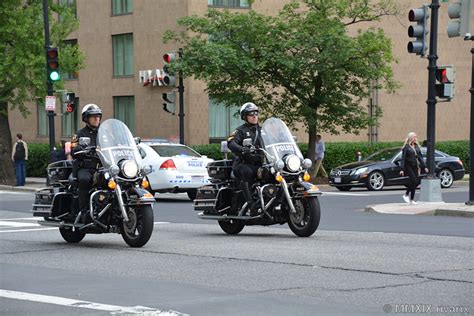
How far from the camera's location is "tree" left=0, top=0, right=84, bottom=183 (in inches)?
1377

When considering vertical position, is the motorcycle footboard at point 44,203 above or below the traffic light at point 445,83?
below

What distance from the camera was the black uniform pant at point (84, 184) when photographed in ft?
47.0

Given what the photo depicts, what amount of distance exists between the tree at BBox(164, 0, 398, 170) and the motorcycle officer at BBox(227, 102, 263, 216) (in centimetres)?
1782

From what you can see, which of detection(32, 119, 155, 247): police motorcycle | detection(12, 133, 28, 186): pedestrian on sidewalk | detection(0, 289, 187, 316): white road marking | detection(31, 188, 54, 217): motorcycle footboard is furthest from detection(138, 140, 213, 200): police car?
detection(0, 289, 187, 316): white road marking

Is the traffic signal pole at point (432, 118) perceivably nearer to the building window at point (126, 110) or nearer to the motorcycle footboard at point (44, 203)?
the motorcycle footboard at point (44, 203)

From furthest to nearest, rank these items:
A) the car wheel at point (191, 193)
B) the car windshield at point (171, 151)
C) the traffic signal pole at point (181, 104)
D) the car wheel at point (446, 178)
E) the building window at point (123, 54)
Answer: the building window at point (123, 54)
the car wheel at point (446, 178)
the traffic signal pole at point (181, 104)
the car windshield at point (171, 151)
the car wheel at point (191, 193)

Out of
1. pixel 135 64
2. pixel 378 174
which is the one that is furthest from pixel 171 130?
pixel 378 174

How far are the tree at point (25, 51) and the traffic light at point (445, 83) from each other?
1675 cm

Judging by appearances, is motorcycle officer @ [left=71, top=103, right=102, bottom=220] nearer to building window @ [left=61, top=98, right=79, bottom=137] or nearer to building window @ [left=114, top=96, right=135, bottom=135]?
building window @ [left=114, top=96, right=135, bottom=135]

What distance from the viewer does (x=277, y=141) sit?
15.5 meters

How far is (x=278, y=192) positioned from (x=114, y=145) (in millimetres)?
2528

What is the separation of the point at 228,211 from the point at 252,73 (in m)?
18.5

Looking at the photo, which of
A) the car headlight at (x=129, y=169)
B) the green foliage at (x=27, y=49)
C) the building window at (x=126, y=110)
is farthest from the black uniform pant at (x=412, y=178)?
the building window at (x=126, y=110)

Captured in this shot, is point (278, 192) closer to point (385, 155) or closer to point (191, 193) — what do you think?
point (191, 193)
